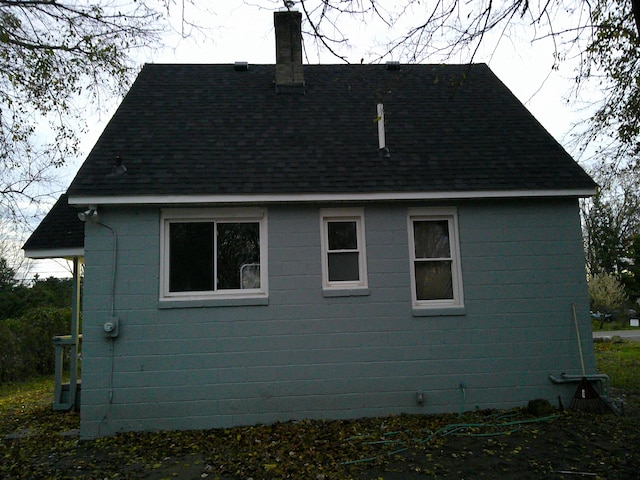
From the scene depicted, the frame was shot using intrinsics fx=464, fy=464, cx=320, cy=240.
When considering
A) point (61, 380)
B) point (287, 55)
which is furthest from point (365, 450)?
point (287, 55)

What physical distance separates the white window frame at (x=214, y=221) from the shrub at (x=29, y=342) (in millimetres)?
8406

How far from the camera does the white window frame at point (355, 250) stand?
7301 mm

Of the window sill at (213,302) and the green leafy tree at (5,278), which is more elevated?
the green leafy tree at (5,278)

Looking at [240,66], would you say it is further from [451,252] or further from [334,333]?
[334,333]

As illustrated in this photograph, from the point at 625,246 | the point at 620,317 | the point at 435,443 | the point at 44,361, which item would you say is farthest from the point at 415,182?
the point at 625,246

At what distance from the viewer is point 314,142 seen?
325 inches

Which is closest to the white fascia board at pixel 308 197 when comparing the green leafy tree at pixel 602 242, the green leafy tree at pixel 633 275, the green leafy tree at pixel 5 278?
the green leafy tree at pixel 5 278

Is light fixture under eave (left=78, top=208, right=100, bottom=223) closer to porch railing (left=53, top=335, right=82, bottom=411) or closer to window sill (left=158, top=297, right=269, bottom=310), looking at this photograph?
window sill (left=158, top=297, right=269, bottom=310)

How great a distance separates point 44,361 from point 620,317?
108ft

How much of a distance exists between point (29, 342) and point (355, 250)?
11.0 metres

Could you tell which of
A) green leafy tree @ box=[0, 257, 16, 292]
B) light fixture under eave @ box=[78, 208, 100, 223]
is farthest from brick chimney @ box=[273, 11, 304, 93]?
green leafy tree @ box=[0, 257, 16, 292]

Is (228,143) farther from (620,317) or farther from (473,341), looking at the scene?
(620,317)

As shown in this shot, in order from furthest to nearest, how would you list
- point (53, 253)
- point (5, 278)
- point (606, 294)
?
point (606, 294), point (5, 278), point (53, 253)

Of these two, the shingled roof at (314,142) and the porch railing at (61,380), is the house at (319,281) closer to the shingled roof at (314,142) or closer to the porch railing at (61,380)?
the shingled roof at (314,142)
